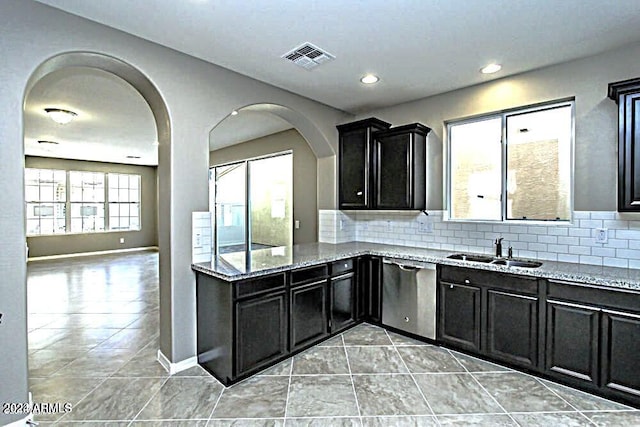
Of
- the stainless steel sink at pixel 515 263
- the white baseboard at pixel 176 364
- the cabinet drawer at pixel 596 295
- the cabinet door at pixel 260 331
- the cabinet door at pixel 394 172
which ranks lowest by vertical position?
the white baseboard at pixel 176 364

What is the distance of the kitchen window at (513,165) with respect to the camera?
125 inches

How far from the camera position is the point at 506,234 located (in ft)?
11.2

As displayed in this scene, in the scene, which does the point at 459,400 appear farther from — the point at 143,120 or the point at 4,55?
the point at 143,120

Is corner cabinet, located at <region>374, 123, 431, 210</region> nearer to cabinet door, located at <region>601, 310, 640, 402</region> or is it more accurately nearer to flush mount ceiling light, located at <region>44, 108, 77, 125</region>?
cabinet door, located at <region>601, 310, 640, 402</region>

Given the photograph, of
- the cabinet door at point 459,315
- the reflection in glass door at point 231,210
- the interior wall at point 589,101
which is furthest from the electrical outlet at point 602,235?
the reflection in glass door at point 231,210

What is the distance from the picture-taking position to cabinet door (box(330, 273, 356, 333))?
3479 mm

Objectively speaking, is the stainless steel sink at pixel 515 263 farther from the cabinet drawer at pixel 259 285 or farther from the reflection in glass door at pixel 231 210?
the reflection in glass door at pixel 231 210

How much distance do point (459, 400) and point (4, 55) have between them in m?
3.66

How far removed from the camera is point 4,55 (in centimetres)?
199

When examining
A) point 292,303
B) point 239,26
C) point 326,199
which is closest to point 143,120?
point 326,199

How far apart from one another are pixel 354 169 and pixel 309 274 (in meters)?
1.63

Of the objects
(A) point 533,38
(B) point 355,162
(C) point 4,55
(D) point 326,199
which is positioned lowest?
(D) point 326,199

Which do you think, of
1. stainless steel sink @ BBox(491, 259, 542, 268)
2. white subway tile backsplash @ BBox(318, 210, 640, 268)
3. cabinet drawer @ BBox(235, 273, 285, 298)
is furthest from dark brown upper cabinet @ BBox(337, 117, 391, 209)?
cabinet drawer @ BBox(235, 273, 285, 298)

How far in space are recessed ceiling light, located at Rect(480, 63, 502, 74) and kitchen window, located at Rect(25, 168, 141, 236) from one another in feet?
32.6
